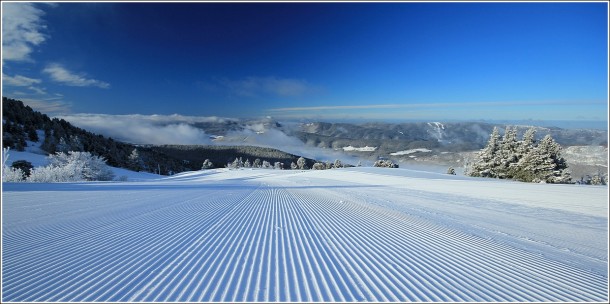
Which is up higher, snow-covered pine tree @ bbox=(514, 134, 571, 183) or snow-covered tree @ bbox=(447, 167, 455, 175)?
snow-covered pine tree @ bbox=(514, 134, 571, 183)

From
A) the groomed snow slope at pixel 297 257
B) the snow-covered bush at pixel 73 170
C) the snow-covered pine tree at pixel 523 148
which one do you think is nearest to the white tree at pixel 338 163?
the snow-covered pine tree at pixel 523 148

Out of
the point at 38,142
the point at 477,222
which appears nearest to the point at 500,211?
the point at 477,222

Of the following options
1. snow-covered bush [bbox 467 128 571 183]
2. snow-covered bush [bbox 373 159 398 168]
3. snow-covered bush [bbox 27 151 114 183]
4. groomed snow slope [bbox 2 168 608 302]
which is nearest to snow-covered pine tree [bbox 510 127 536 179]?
snow-covered bush [bbox 467 128 571 183]

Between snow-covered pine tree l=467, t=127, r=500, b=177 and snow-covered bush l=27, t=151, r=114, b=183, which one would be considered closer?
snow-covered bush l=27, t=151, r=114, b=183

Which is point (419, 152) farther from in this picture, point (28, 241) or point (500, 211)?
point (28, 241)

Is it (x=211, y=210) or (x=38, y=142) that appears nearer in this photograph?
(x=211, y=210)

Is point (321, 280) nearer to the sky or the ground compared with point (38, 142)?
nearer to the ground

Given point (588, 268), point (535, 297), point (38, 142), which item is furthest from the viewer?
point (38, 142)

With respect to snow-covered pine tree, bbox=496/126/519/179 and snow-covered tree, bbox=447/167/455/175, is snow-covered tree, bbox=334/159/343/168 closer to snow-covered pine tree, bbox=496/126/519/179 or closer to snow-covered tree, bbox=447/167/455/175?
snow-covered tree, bbox=447/167/455/175
